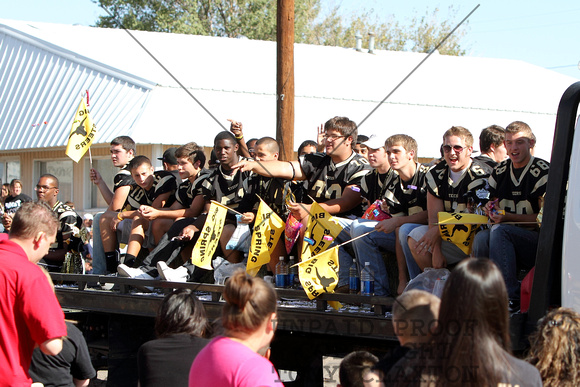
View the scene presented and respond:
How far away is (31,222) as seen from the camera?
3980 millimetres

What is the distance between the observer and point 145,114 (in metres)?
16.9

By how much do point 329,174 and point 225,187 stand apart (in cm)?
119

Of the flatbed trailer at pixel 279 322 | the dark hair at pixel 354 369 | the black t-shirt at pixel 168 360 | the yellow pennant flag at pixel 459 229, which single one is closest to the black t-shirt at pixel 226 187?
the flatbed trailer at pixel 279 322

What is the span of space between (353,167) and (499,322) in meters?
3.92

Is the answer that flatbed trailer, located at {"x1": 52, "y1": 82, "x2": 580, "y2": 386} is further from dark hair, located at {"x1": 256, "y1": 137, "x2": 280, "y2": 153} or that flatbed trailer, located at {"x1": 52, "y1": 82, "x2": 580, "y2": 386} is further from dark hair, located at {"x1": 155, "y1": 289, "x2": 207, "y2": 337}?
dark hair, located at {"x1": 256, "y1": 137, "x2": 280, "y2": 153}

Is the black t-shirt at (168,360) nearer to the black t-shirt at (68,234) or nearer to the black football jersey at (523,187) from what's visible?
the black football jersey at (523,187)

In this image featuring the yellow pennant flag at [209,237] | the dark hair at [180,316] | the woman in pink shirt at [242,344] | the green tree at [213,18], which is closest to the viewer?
the woman in pink shirt at [242,344]

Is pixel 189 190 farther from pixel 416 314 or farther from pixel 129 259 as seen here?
pixel 416 314

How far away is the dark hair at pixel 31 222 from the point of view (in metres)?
3.97

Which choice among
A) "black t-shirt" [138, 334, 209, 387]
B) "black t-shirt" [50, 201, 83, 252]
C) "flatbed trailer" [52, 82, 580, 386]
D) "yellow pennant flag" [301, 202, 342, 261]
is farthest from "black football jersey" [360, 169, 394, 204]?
"black t-shirt" [50, 201, 83, 252]

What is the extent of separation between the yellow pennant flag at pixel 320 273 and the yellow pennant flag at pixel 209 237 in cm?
135

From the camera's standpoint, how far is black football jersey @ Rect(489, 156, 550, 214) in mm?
4875

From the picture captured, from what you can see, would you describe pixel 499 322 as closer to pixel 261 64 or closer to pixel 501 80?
pixel 261 64

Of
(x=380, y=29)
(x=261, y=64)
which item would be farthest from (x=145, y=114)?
(x=380, y=29)
